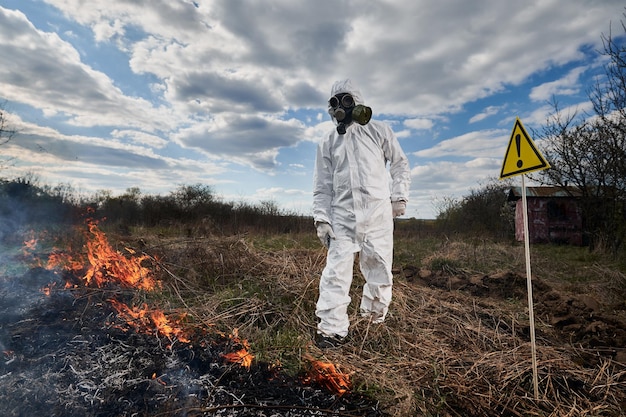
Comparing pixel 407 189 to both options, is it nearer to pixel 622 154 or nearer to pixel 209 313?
pixel 209 313

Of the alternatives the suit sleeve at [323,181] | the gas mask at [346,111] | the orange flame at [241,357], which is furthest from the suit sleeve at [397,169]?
the orange flame at [241,357]

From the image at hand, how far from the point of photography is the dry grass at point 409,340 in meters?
2.56

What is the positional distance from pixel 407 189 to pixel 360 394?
2073 millimetres

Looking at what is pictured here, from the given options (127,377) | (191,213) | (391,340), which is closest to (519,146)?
(391,340)

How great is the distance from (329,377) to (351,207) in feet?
4.79

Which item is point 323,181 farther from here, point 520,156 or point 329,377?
point 329,377

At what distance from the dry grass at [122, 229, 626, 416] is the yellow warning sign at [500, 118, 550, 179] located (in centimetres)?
154

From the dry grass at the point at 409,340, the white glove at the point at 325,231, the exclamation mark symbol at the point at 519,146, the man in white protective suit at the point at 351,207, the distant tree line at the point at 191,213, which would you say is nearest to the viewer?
the dry grass at the point at 409,340

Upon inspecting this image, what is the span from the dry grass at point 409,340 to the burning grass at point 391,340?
12 mm

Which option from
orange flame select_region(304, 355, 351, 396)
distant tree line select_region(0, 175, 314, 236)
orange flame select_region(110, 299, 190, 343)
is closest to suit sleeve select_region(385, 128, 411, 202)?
orange flame select_region(304, 355, 351, 396)

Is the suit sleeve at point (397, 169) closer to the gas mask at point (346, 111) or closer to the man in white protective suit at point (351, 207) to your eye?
the man in white protective suit at point (351, 207)

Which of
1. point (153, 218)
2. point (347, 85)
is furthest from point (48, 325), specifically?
point (153, 218)

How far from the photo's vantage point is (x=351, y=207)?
3365 mm

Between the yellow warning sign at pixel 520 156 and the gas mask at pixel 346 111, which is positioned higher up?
the gas mask at pixel 346 111
